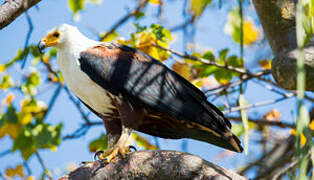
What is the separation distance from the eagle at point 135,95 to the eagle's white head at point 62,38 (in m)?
0.02

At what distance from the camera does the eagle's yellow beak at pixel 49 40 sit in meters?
4.02

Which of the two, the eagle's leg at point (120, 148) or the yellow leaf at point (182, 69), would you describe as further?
the yellow leaf at point (182, 69)

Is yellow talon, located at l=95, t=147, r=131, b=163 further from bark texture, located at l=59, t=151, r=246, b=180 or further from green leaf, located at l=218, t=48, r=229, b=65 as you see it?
green leaf, located at l=218, t=48, r=229, b=65

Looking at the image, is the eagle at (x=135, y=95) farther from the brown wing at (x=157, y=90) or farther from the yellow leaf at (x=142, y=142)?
the yellow leaf at (x=142, y=142)

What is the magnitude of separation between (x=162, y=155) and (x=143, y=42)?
Result: 1.48m

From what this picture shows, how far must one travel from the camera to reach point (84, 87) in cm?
368

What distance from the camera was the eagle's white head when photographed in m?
3.94

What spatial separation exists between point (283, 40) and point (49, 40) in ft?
6.59

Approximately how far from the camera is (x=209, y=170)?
9.29 ft

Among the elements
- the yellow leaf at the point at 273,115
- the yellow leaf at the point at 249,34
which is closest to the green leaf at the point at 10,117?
the yellow leaf at the point at 273,115

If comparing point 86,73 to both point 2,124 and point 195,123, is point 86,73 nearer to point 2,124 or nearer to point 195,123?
point 195,123

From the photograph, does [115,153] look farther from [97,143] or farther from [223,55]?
[223,55]

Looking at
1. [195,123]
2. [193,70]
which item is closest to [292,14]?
[195,123]

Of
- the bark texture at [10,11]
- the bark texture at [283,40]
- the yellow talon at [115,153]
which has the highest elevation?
the bark texture at [10,11]
